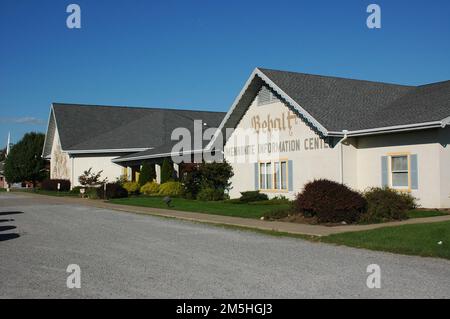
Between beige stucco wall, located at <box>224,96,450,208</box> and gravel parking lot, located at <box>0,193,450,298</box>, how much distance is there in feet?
25.9

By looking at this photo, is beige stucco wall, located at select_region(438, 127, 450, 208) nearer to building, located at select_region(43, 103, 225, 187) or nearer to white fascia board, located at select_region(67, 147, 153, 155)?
building, located at select_region(43, 103, 225, 187)

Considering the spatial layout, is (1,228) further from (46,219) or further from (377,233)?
(377,233)

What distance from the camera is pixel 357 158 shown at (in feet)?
73.6

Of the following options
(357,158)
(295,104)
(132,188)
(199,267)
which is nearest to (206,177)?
(295,104)

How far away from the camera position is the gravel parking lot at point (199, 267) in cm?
791

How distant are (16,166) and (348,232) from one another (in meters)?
53.0

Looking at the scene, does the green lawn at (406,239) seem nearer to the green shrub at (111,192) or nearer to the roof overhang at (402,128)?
the roof overhang at (402,128)

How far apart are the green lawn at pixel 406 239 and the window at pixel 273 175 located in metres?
11.0

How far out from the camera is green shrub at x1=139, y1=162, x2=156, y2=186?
3803 cm

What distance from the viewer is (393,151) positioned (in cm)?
2089

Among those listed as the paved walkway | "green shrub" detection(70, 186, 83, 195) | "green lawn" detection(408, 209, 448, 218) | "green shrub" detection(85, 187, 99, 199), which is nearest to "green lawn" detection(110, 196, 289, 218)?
the paved walkway

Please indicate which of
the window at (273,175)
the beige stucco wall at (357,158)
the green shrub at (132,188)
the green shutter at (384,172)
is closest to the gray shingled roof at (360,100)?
the beige stucco wall at (357,158)

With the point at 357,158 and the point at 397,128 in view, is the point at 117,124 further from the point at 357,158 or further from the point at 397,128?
the point at 397,128
